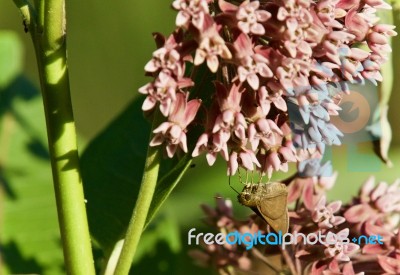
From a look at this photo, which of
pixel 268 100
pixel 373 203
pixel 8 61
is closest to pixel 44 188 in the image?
pixel 8 61

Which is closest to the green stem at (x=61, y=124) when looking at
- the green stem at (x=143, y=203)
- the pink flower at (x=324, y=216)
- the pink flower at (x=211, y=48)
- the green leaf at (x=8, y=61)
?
the green stem at (x=143, y=203)

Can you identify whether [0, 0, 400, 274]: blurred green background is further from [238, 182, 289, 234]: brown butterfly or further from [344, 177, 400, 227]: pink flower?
[238, 182, 289, 234]: brown butterfly

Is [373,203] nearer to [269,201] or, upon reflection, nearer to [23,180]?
[269,201]

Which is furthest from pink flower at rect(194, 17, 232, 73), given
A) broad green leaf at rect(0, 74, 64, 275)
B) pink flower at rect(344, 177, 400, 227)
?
broad green leaf at rect(0, 74, 64, 275)

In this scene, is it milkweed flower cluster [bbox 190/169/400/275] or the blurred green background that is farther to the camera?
→ the blurred green background

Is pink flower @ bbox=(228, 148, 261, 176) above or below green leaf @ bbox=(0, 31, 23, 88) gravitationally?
above

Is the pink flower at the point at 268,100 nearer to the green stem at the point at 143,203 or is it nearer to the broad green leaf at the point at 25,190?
the green stem at the point at 143,203

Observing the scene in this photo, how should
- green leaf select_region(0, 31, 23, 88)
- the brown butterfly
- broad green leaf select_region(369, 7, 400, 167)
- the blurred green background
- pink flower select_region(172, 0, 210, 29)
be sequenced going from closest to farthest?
1. pink flower select_region(172, 0, 210, 29)
2. the brown butterfly
3. broad green leaf select_region(369, 7, 400, 167)
4. the blurred green background
5. green leaf select_region(0, 31, 23, 88)
